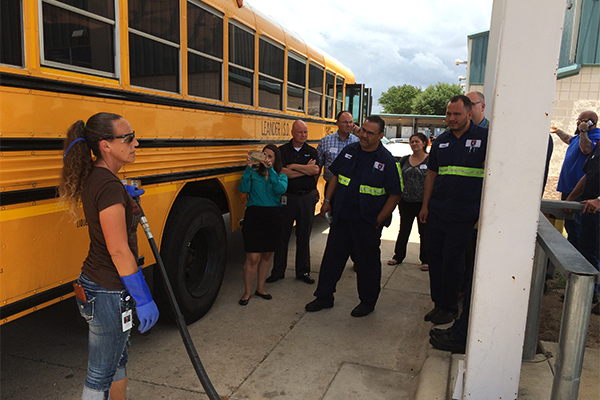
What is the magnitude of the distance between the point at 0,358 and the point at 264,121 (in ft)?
10.6

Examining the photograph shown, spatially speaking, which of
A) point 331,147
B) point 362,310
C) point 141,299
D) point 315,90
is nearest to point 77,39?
point 141,299

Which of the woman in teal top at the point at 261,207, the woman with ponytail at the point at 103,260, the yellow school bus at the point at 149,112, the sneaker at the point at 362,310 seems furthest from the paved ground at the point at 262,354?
the woman with ponytail at the point at 103,260

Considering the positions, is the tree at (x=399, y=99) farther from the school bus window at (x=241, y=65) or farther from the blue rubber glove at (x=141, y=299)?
the blue rubber glove at (x=141, y=299)

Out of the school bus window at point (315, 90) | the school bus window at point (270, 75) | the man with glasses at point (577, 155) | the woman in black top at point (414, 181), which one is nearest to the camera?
the school bus window at point (270, 75)

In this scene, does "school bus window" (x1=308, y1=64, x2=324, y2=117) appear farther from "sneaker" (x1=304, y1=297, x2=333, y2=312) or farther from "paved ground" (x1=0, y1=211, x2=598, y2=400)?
"sneaker" (x1=304, y1=297, x2=333, y2=312)

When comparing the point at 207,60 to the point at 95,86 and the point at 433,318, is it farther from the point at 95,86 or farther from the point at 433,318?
the point at 433,318

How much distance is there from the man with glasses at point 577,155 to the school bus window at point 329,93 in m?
3.30

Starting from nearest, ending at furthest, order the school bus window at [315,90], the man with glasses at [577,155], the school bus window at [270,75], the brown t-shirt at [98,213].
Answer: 1. the brown t-shirt at [98,213]
2. the school bus window at [270,75]
3. the man with glasses at [577,155]
4. the school bus window at [315,90]

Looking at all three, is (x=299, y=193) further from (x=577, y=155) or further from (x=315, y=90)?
(x=577, y=155)

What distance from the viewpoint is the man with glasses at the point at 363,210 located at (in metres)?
4.10

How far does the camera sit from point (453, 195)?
3.62 metres

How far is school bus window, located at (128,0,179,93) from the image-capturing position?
10.3 feet

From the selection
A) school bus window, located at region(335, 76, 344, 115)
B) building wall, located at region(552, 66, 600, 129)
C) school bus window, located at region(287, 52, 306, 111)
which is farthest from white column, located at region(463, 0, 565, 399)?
building wall, located at region(552, 66, 600, 129)

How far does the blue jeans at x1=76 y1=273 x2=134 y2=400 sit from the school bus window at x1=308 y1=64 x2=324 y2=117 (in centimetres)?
489
